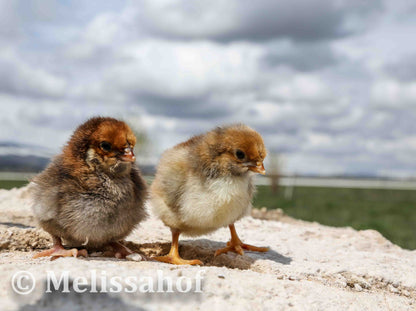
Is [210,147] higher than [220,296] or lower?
higher

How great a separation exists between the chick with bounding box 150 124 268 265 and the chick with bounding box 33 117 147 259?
434 millimetres

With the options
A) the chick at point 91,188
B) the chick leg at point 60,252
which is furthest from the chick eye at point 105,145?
the chick leg at point 60,252

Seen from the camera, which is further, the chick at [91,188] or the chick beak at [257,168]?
the chick beak at [257,168]

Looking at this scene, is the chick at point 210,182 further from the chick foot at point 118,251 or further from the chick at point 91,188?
the chick at point 91,188

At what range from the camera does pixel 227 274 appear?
3523 mm

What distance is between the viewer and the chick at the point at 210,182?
4082mm

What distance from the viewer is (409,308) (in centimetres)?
398

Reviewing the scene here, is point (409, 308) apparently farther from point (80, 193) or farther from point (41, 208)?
point (41, 208)

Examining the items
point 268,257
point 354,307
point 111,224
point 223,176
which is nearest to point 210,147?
point 223,176

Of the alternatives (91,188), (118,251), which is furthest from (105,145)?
(118,251)

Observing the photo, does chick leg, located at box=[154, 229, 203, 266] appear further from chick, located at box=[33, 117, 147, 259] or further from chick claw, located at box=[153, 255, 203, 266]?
chick, located at box=[33, 117, 147, 259]

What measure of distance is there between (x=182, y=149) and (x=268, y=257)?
1.45 meters

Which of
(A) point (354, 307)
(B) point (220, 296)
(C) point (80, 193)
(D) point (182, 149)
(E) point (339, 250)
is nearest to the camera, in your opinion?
→ (B) point (220, 296)

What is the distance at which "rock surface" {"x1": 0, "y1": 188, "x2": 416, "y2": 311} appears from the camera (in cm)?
293
